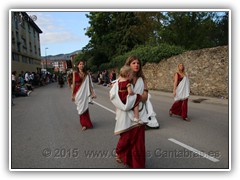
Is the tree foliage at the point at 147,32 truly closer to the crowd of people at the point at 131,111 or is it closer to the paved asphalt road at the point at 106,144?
the paved asphalt road at the point at 106,144

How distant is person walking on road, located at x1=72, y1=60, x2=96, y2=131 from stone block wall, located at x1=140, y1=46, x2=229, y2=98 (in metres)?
8.31

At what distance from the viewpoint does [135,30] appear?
92.3 ft

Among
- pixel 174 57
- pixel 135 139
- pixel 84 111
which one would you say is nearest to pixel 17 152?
pixel 84 111

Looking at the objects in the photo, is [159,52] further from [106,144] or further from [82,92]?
[106,144]

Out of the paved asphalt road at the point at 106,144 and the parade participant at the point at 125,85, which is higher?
Result: the parade participant at the point at 125,85

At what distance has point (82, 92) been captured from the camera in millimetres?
6973

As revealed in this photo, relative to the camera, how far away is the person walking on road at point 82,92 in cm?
689

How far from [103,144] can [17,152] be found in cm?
178

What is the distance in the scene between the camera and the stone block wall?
12.9 metres

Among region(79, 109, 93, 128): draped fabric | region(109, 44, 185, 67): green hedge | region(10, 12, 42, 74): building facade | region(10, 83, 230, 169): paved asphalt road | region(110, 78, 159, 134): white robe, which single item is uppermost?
region(10, 12, 42, 74): building facade

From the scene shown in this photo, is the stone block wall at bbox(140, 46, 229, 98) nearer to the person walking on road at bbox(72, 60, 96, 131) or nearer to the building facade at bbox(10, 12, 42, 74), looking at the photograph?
the person walking on road at bbox(72, 60, 96, 131)

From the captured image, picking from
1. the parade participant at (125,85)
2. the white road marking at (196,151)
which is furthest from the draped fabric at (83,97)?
the parade participant at (125,85)

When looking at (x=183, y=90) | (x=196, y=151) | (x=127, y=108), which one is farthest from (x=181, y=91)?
(x=127, y=108)

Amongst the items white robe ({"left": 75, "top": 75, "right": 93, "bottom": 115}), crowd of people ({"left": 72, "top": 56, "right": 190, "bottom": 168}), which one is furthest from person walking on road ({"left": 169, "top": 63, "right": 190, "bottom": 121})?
crowd of people ({"left": 72, "top": 56, "right": 190, "bottom": 168})
